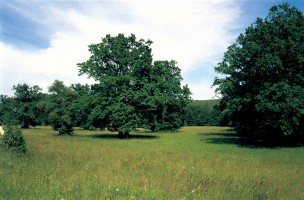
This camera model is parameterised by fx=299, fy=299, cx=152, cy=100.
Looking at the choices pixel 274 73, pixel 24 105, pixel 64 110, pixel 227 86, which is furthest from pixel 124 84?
pixel 24 105

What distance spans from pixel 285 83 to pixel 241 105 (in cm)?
632

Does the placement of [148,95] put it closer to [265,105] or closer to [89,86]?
[89,86]

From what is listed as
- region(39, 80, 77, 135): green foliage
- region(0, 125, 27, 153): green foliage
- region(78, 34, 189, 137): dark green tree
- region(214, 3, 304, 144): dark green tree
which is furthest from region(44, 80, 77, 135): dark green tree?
region(0, 125, 27, 153): green foliage

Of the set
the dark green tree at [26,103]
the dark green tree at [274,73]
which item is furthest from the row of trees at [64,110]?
the dark green tree at [274,73]

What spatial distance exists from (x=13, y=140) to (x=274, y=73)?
27.0m

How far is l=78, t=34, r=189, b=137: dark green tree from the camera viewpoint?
45.1 metres

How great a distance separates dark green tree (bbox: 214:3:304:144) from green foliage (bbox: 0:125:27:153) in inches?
882

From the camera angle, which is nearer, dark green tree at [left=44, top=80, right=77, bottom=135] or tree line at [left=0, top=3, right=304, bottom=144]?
tree line at [left=0, top=3, right=304, bottom=144]

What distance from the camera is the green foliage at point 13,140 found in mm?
19047

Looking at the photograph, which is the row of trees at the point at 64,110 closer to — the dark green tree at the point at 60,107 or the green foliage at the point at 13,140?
the dark green tree at the point at 60,107

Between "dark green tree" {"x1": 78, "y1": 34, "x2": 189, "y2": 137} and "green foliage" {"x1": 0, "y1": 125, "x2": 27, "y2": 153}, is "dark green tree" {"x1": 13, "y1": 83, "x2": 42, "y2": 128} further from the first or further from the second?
"green foliage" {"x1": 0, "y1": 125, "x2": 27, "y2": 153}

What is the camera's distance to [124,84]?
46.2 m

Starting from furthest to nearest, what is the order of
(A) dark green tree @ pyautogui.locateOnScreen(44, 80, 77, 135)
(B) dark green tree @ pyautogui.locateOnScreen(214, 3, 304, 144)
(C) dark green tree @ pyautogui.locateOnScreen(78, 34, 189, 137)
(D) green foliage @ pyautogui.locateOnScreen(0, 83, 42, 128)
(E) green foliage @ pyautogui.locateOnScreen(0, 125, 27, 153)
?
1. (D) green foliage @ pyautogui.locateOnScreen(0, 83, 42, 128)
2. (A) dark green tree @ pyautogui.locateOnScreen(44, 80, 77, 135)
3. (C) dark green tree @ pyautogui.locateOnScreen(78, 34, 189, 137)
4. (B) dark green tree @ pyautogui.locateOnScreen(214, 3, 304, 144)
5. (E) green foliage @ pyautogui.locateOnScreen(0, 125, 27, 153)

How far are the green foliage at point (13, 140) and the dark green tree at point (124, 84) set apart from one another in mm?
24255
